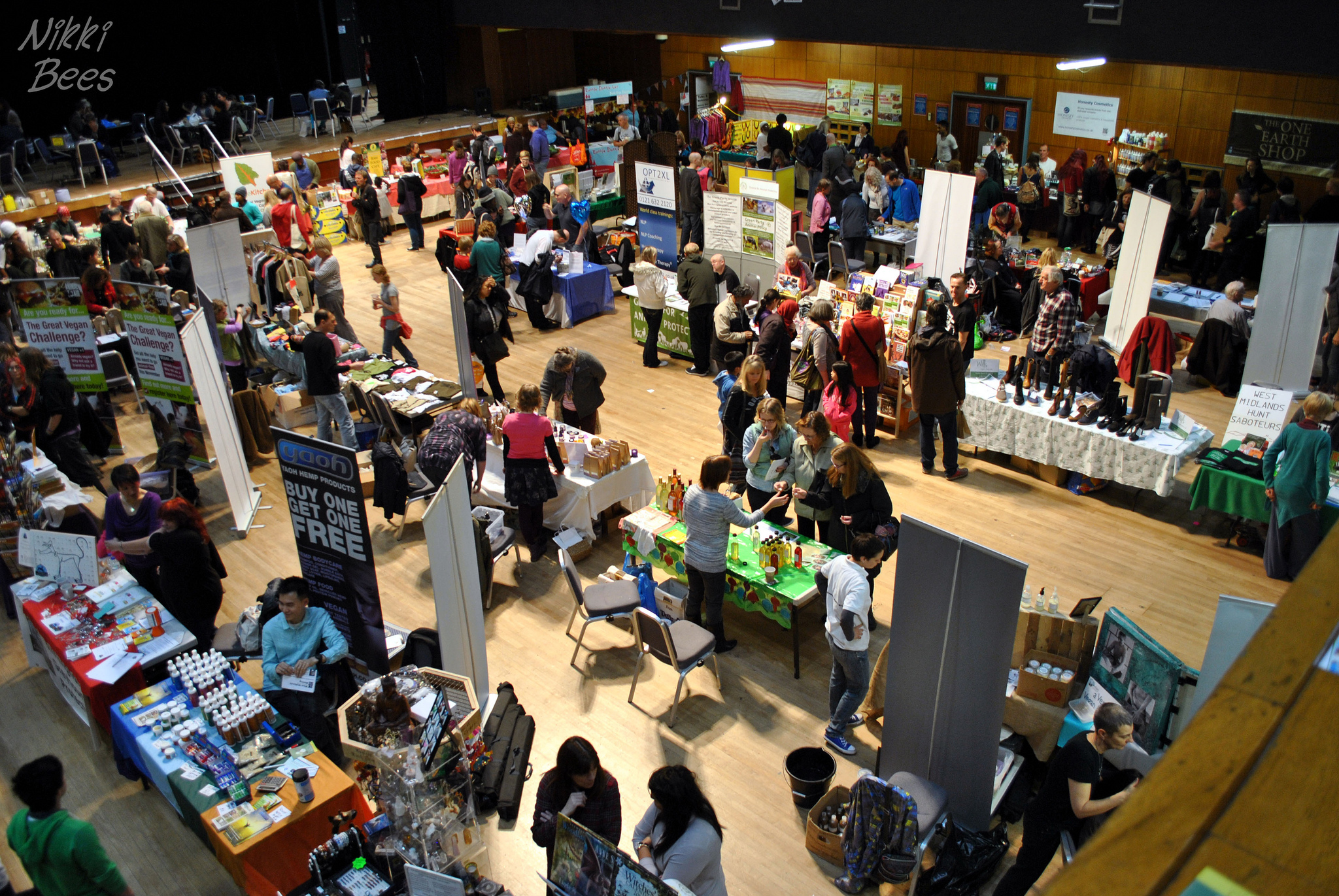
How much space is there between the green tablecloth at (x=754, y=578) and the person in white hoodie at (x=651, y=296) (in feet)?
14.6

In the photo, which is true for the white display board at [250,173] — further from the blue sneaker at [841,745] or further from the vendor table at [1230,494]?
the vendor table at [1230,494]

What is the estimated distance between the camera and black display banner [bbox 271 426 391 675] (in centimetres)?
538

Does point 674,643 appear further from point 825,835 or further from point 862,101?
point 862,101

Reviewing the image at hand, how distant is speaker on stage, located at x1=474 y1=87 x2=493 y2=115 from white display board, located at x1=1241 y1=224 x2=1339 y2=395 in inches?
736

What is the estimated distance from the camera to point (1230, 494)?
7.36 m

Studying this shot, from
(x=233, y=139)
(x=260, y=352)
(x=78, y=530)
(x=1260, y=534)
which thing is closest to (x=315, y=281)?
(x=260, y=352)

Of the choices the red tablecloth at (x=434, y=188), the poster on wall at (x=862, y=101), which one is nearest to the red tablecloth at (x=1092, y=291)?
the poster on wall at (x=862, y=101)

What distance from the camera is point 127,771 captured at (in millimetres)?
5676

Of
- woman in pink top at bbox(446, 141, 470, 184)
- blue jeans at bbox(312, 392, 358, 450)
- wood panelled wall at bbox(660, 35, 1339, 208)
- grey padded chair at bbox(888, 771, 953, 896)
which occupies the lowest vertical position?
grey padded chair at bbox(888, 771, 953, 896)

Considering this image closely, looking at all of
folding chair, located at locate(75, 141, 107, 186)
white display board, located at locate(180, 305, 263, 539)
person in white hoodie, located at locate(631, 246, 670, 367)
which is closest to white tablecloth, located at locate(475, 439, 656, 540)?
white display board, located at locate(180, 305, 263, 539)

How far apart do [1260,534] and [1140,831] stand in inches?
316

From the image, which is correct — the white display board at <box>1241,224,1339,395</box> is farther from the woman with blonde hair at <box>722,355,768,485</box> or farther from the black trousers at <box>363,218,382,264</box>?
the black trousers at <box>363,218,382,264</box>

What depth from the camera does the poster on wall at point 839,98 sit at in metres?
19.6

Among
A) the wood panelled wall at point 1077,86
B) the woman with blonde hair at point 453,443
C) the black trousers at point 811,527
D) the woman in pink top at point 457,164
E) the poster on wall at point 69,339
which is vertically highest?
the wood panelled wall at point 1077,86
